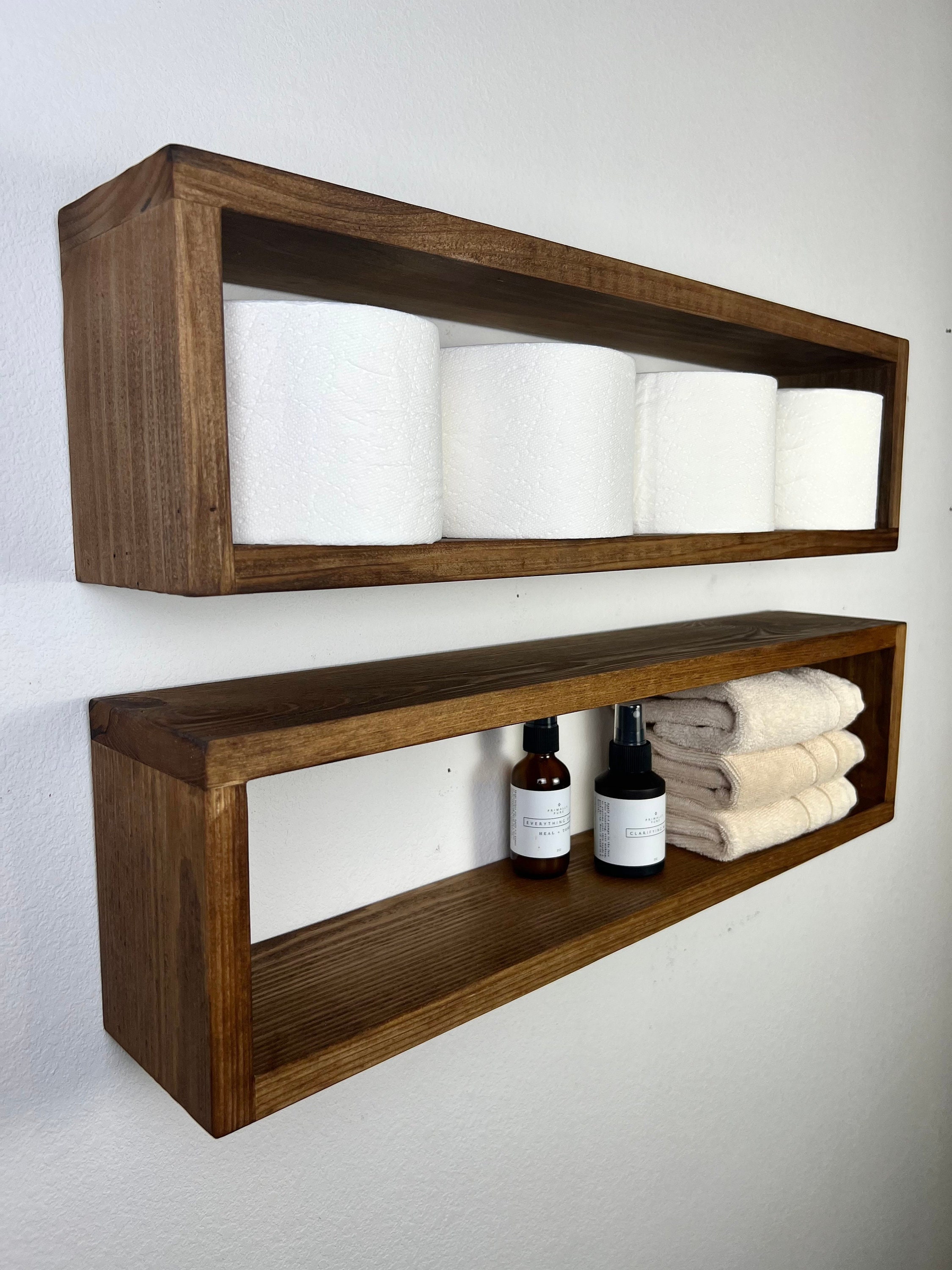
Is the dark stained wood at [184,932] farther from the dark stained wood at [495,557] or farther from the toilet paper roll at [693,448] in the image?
the toilet paper roll at [693,448]

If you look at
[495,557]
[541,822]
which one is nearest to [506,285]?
[495,557]

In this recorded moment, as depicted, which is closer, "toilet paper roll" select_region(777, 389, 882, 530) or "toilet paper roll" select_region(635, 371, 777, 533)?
"toilet paper roll" select_region(635, 371, 777, 533)

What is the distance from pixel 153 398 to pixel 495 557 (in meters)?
0.21

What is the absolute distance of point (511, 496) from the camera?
60 cm

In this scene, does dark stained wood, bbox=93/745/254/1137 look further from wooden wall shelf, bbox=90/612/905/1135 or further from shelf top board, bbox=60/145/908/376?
shelf top board, bbox=60/145/908/376

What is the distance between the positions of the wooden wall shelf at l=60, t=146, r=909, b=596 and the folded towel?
168mm

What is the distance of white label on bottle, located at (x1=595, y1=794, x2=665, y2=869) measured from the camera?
0.77m

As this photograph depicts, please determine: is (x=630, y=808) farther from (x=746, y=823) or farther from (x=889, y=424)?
(x=889, y=424)

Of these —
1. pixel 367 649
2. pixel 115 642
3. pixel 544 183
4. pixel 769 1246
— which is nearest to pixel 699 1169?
pixel 769 1246

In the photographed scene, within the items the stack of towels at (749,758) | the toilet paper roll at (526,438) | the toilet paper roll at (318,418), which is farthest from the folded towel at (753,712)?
the toilet paper roll at (318,418)

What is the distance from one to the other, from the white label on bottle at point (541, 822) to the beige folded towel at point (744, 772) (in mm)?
135

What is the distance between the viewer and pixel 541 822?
2.48ft

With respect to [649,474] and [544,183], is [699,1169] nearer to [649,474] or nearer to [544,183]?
[649,474]

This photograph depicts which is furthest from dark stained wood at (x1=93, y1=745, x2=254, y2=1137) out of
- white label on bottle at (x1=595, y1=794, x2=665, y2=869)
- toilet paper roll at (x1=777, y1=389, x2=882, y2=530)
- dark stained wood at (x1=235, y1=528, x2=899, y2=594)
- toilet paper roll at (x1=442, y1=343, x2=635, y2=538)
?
toilet paper roll at (x1=777, y1=389, x2=882, y2=530)
